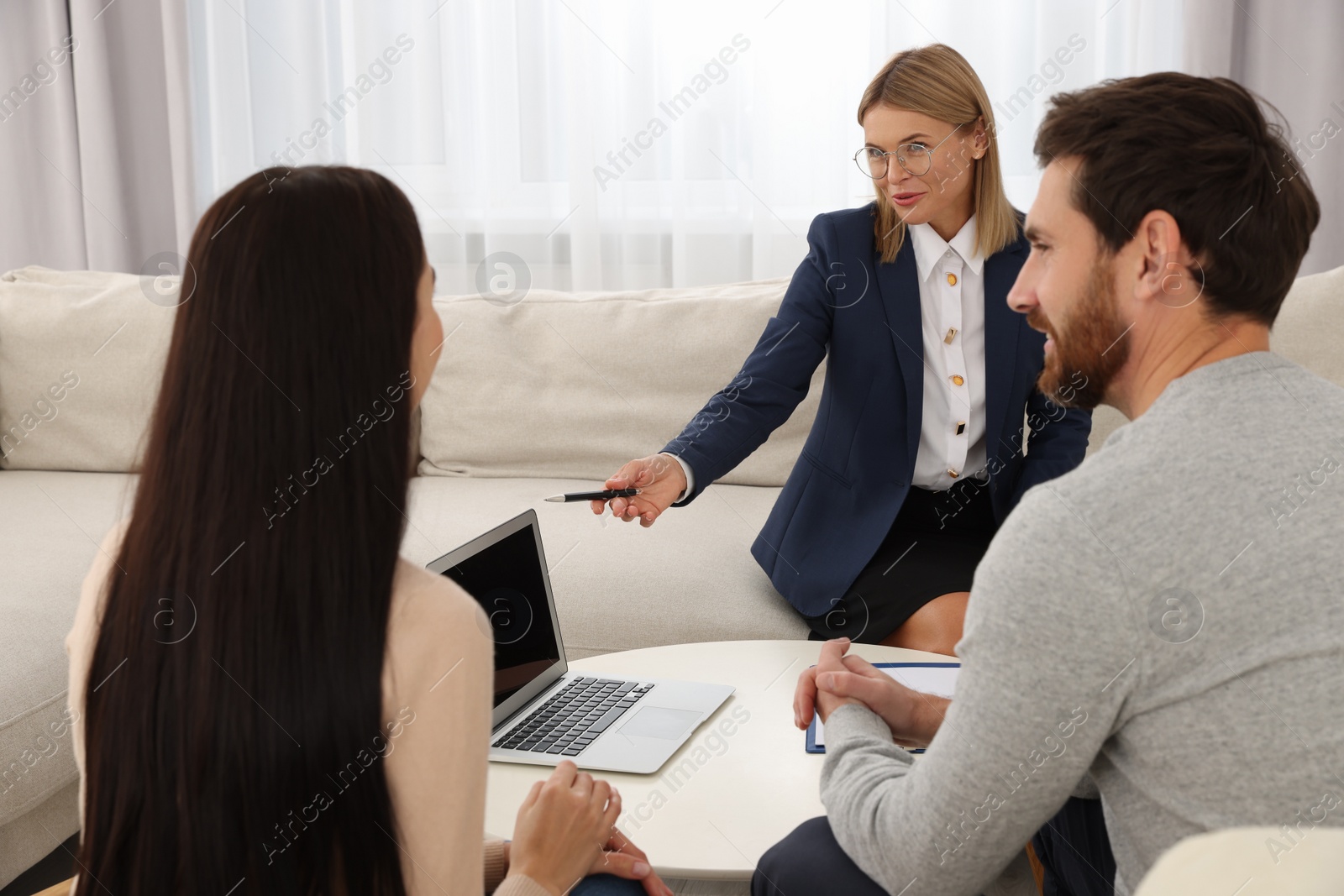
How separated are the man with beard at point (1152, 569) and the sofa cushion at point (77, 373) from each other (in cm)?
216

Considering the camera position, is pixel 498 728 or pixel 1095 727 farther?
pixel 498 728

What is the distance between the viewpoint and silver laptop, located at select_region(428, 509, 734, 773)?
3.92ft

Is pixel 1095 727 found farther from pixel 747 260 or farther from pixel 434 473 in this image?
pixel 747 260

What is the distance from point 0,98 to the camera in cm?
326

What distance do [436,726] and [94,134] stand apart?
10.1 feet

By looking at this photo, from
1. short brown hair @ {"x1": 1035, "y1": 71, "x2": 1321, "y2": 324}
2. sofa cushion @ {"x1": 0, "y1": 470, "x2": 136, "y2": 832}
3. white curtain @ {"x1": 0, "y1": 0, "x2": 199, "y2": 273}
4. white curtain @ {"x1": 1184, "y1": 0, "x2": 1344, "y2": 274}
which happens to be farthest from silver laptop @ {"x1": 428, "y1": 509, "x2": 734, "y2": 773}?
white curtain @ {"x1": 0, "y1": 0, "x2": 199, "y2": 273}

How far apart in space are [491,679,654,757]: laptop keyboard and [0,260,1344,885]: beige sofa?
56 centimetres

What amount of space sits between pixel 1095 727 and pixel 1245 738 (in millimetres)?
92

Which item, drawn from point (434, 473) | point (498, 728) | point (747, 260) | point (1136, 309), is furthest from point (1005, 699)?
point (747, 260)

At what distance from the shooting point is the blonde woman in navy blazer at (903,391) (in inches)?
69.6

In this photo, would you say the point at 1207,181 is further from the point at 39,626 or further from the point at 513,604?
the point at 39,626

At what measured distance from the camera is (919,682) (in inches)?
50.5

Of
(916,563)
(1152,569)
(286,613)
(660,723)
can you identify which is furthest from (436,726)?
(916,563)

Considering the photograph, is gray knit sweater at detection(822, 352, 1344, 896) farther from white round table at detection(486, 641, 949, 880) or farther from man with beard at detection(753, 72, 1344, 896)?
white round table at detection(486, 641, 949, 880)
